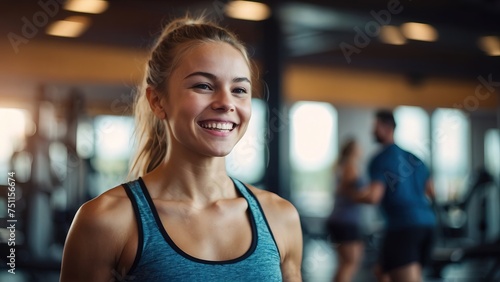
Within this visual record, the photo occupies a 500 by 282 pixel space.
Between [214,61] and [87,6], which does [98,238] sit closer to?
[214,61]

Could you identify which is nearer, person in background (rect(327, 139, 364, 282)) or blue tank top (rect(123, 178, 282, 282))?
blue tank top (rect(123, 178, 282, 282))

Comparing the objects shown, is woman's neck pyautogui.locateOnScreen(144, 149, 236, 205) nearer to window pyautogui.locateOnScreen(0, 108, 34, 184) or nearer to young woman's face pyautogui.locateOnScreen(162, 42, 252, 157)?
young woman's face pyautogui.locateOnScreen(162, 42, 252, 157)

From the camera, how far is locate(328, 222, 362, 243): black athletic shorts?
4703 mm

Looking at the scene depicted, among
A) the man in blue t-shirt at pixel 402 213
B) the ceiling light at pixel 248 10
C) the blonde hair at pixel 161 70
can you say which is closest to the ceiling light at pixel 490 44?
the ceiling light at pixel 248 10

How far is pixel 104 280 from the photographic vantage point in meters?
0.96

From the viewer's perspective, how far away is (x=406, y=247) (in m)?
3.49

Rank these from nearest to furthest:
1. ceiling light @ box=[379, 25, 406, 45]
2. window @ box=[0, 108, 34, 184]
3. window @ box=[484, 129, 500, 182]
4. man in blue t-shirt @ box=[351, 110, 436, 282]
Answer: man in blue t-shirt @ box=[351, 110, 436, 282]
window @ box=[0, 108, 34, 184]
ceiling light @ box=[379, 25, 406, 45]
window @ box=[484, 129, 500, 182]

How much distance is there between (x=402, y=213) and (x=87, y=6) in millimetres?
2414

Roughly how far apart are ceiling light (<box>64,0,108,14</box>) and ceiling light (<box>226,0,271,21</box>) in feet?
2.67

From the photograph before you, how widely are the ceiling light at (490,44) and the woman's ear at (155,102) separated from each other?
495 cm

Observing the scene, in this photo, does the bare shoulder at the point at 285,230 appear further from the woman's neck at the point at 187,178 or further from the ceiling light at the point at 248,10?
the ceiling light at the point at 248,10

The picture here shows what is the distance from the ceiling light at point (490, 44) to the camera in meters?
5.60

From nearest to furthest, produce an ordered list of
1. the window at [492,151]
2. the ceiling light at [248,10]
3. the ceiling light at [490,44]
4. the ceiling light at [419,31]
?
the ceiling light at [248,10]
the ceiling light at [419,31]
the ceiling light at [490,44]
the window at [492,151]

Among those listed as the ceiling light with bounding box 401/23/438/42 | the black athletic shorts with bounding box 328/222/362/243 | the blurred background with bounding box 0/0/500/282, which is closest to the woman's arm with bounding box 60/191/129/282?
the blurred background with bounding box 0/0/500/282
